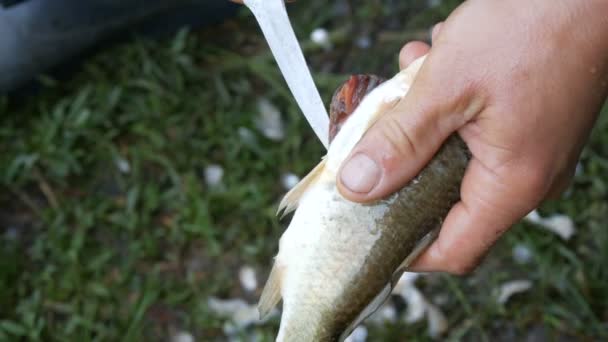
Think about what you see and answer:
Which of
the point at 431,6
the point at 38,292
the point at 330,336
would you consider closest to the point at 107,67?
the point at 38,292

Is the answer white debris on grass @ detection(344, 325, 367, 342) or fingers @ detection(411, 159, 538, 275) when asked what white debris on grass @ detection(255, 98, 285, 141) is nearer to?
white debris on grass @ detection(344, 325, 367, 342)

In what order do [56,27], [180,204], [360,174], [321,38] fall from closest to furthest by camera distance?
[360,174] < [180,204] < [56,27] < [321,38]

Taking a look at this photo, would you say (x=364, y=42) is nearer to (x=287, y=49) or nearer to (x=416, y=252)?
(x=287, y=49)

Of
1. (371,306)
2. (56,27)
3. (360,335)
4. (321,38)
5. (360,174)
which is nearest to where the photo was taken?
(360,174)

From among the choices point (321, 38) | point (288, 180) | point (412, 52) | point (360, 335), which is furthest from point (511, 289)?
point (321, 38)

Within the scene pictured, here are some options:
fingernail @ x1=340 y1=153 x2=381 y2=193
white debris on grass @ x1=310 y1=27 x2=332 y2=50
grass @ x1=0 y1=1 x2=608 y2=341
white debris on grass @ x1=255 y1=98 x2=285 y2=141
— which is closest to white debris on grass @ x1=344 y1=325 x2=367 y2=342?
grass @ x1=0 y1=1 x2=608 y2=341

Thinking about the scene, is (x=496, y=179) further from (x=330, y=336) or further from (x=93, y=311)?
(x=93, y=311)
